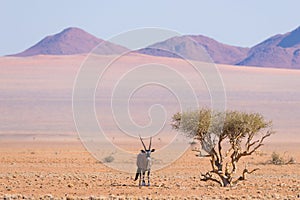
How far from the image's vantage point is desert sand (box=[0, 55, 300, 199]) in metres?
25.8

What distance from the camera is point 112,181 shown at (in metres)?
29.9

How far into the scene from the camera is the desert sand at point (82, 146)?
1017 inches

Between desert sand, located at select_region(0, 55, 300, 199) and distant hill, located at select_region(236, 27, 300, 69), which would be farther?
distant hill, located at select_region(236, 27, 300, 69)

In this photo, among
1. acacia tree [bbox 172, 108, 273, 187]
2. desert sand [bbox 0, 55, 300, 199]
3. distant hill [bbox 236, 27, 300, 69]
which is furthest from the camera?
distant hill [bbox 236, 27, 300, 69]

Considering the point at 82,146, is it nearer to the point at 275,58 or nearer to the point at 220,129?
the point at 220,129

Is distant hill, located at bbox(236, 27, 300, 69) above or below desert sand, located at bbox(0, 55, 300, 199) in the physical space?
above

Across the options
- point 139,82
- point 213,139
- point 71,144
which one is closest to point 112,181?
point 213,139

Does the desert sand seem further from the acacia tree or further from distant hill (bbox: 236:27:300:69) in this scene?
distant hill (bbox: 236:27:300:69)

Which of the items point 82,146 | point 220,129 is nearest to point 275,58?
point 82,146

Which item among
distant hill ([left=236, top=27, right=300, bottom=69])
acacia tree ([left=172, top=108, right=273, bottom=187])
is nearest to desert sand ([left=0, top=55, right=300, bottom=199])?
acacia tree ([left=172, top=108, right=273, bottom=187])

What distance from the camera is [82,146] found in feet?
227

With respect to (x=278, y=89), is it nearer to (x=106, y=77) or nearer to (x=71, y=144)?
(x=106, y=77)

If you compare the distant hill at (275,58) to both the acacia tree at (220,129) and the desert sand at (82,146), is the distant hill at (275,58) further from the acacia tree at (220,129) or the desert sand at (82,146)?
the acacia tree at (220,129)

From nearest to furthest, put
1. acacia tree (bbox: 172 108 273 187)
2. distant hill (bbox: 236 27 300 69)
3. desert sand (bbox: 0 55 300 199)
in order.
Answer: desert sand (bbox: 0 55 300 199) → acacia tree (bbox: 172 108 273 187) → distant hill (bbox: 236 27 300 69)
